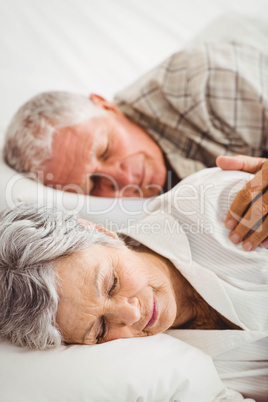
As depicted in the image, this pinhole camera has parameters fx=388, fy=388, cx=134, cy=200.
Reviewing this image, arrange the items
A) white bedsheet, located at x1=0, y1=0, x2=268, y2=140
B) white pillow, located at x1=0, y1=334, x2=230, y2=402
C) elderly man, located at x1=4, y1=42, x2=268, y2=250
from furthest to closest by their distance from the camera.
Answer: white bedsheet, located at x1=0, y1=0, x2=268, y2=140 → elderly man, located at x1=4, y1=42, x2=268, y2=250 → white pillow, located at x1=0, y1=334, x2=230, y2=402

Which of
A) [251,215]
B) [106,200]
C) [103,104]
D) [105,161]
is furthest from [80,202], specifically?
[251,215]

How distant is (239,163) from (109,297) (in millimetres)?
475

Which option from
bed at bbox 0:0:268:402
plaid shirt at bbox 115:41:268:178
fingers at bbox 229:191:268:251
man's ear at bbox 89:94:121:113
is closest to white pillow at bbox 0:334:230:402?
bed at bbox 0:0:268:402

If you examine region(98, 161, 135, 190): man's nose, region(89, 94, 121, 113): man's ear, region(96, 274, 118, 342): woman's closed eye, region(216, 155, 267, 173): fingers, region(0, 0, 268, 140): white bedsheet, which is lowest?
region(96, 274, 118, 342): woman's closed eye

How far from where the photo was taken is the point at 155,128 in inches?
61.4

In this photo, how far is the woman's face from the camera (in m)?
0.82

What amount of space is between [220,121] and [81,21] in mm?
1133

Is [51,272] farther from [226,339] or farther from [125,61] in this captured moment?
[125,61]

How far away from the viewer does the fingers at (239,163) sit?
1004 millimetres

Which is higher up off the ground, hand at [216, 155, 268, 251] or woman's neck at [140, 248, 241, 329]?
hand at [216, 155, 268, 251]

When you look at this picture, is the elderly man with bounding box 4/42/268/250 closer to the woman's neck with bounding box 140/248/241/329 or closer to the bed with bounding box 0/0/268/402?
the bed with bounding box 0/0/268/402

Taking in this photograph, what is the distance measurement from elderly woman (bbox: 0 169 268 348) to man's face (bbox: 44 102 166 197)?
0.34m

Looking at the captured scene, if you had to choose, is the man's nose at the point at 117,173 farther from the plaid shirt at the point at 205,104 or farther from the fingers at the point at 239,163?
the fingers at the point at 239,163

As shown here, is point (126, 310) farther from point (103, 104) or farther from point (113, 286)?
point (103, 104)
